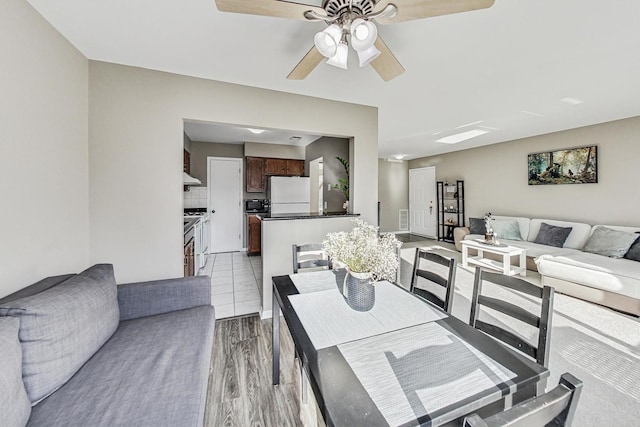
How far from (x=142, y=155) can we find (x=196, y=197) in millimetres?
3529

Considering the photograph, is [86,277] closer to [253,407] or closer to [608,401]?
[253,407]

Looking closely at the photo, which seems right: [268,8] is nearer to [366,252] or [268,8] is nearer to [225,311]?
[366,252]

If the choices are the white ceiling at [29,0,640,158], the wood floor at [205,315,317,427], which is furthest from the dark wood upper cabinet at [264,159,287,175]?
the wood floor at [205,315,317,427]

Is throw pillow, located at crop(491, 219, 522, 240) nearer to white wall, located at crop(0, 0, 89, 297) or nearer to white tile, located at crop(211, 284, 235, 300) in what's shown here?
white tile, located at crop(211, 284, 235, 300)

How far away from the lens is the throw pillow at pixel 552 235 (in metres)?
4.34

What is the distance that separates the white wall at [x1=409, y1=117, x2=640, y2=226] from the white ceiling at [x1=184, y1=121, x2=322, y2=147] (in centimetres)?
406

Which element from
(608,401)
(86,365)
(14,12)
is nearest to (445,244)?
(608,401)

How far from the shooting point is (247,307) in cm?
304

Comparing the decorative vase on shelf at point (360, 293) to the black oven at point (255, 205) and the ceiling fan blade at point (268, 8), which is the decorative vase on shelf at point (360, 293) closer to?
the ceiling fan blade at point (268, 8)

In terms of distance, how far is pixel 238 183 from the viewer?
19.8 feet

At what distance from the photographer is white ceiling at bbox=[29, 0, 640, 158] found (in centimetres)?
166

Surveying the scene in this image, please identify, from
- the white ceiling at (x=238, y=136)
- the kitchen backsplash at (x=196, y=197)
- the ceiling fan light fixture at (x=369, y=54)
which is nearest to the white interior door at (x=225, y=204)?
the kitchen backsplash at (x=196, y=197)

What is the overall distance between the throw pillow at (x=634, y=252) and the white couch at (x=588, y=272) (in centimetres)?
10

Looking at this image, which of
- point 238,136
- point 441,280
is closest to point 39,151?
point 441,280
